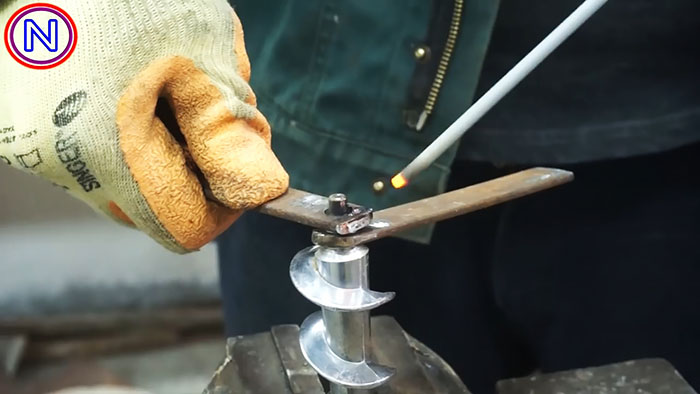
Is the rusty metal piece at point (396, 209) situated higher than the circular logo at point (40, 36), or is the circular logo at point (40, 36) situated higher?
the circular logo at point (40, 36)

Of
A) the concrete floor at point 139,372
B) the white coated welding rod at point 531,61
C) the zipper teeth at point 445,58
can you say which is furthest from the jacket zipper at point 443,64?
the concrete floor at point 139,372

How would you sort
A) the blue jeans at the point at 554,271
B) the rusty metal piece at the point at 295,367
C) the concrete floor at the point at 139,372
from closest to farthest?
the rusty metal piece at the point at 295,367, the blue jeans at the point at 554,271, the concrete floor at the point at 139,372

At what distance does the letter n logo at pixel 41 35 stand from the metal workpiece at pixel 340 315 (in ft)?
0.66

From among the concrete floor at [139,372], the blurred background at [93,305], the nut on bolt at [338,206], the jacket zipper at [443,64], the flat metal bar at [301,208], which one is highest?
the jacket zipper at [443,64]

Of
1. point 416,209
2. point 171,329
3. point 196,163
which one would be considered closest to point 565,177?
point 416,209

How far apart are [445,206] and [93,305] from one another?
1.30m

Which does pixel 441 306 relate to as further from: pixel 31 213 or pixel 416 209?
pixel 31 213

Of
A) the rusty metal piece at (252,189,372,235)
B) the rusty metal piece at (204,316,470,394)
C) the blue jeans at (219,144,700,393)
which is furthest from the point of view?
the blue jeans at (219,144,700,393)

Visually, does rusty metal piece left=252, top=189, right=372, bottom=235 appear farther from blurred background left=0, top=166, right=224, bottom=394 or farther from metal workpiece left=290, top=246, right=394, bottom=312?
blurred background left=0, top=166, right=224, bottom=394

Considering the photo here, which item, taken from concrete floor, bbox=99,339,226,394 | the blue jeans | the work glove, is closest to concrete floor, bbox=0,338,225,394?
concrete floor, bbox=99,339,226,394

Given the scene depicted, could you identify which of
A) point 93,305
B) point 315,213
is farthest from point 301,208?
point 93,305

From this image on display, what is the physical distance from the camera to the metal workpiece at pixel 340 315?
19.0 inches

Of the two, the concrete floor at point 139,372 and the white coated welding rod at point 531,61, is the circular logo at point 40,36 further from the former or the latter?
the concrete floor at point 139,372

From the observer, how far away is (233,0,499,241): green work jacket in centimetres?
66
